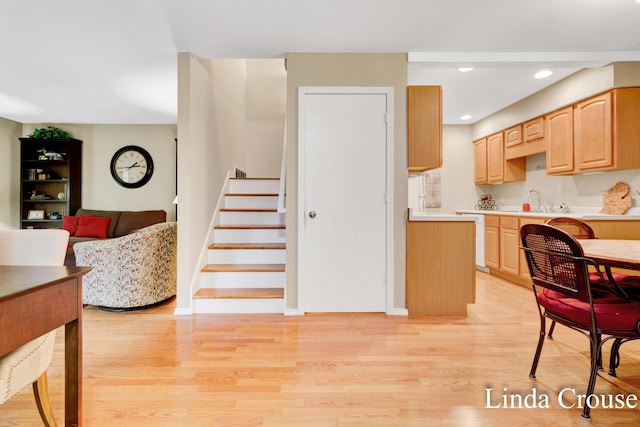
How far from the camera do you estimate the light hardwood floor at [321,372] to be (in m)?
1.57

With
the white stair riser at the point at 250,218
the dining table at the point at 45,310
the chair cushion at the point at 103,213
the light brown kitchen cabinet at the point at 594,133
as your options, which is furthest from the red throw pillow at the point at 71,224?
the light brown kitchen cabinet at the point at 594,133

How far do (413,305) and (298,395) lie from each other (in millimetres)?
1586

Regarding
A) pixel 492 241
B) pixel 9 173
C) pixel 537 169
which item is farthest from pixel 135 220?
pixel 537 169

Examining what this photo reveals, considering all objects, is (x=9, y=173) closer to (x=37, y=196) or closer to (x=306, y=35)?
(x=37, y=196)

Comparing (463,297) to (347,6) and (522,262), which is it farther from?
(347,6)

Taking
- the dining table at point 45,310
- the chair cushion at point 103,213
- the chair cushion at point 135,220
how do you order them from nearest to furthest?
the dining table at point 45,310 → the chair cushion at point 135,220 → the chair cushion at point 103,213

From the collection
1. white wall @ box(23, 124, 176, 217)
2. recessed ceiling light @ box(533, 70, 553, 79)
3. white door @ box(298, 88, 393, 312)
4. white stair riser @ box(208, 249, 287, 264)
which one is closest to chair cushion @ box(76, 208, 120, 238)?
white wall @ box(23, 124, 176, 217)

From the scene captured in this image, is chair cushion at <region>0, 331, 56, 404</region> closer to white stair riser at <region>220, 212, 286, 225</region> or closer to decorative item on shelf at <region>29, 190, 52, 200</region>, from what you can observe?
white stair riser at <region>220, 212, 286, 225</region>

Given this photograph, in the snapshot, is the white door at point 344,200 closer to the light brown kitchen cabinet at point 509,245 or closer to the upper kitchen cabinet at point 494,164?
the light brown kitchen cabinet at point 509,245

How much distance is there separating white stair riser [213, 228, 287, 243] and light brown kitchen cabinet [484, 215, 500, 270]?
296 cm

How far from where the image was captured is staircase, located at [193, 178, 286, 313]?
9.95 ft

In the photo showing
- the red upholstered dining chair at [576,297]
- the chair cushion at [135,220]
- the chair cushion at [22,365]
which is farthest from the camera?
the chair cushion at [135,220]

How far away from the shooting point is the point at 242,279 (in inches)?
129

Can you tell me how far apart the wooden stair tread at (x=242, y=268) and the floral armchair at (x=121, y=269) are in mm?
522
